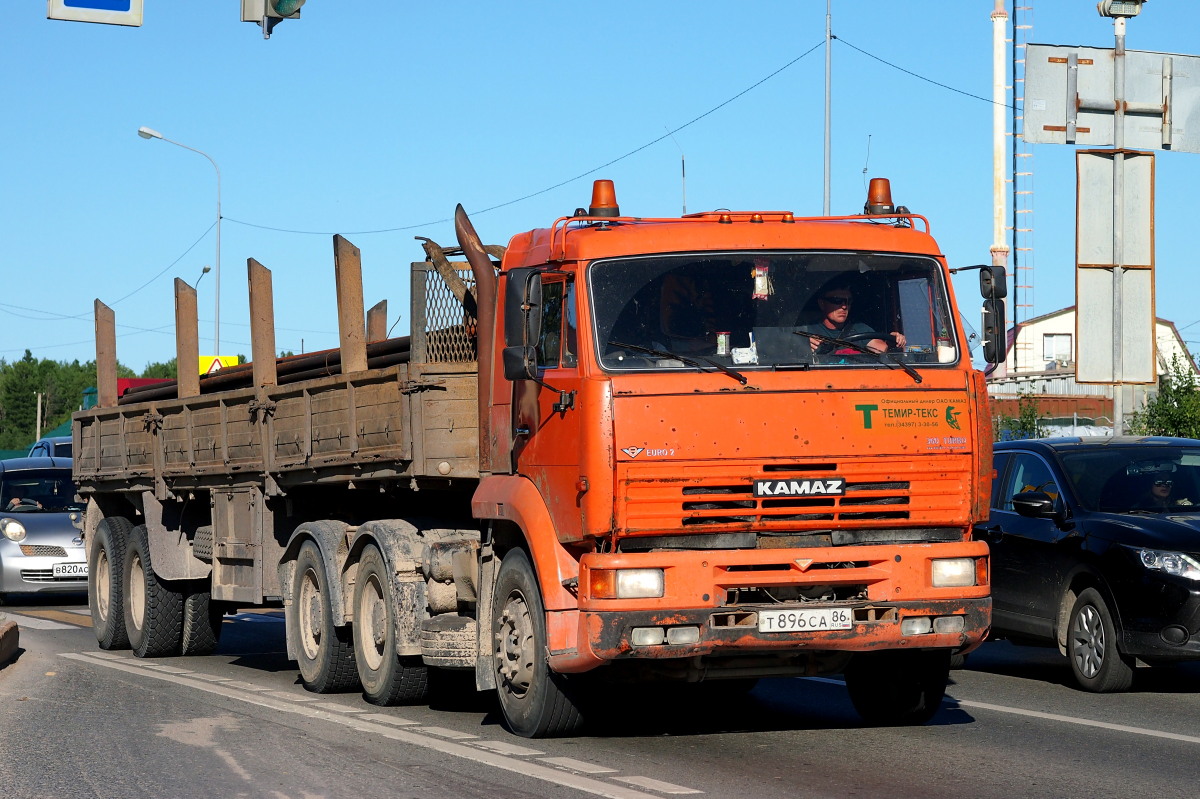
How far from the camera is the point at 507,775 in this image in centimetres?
770

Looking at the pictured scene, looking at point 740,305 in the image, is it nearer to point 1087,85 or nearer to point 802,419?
point 802,419

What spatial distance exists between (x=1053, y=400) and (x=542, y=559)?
2223 inches

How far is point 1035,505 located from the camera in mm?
11695

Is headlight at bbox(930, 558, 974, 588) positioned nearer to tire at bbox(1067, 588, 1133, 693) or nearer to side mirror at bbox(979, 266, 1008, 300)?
side mirror at bbox(979, 266, 1008, 300)

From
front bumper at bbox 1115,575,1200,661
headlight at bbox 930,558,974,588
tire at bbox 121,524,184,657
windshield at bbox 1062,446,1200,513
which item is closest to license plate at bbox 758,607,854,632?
headlight at bbox 930,558,974,588

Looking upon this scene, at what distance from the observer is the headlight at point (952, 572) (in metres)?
8.41

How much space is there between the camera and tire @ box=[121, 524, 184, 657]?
14.9 m

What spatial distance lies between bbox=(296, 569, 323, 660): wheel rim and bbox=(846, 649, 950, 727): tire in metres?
3.80

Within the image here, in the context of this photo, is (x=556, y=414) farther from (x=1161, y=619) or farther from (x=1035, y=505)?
(x=1035, y=505)

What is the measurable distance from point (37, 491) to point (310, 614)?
12036mm

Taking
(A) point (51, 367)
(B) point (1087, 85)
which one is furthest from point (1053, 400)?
(A) point (51, 367)

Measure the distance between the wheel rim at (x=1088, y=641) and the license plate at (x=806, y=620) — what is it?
11.7ft

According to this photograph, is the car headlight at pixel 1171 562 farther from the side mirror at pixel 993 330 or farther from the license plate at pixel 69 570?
the license plate at pixel 69 570

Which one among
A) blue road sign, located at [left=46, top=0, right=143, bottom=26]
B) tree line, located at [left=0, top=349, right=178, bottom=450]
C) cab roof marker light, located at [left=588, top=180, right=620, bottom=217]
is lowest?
tree line, located at [left=0, top=349, right=178, bottom=450]
